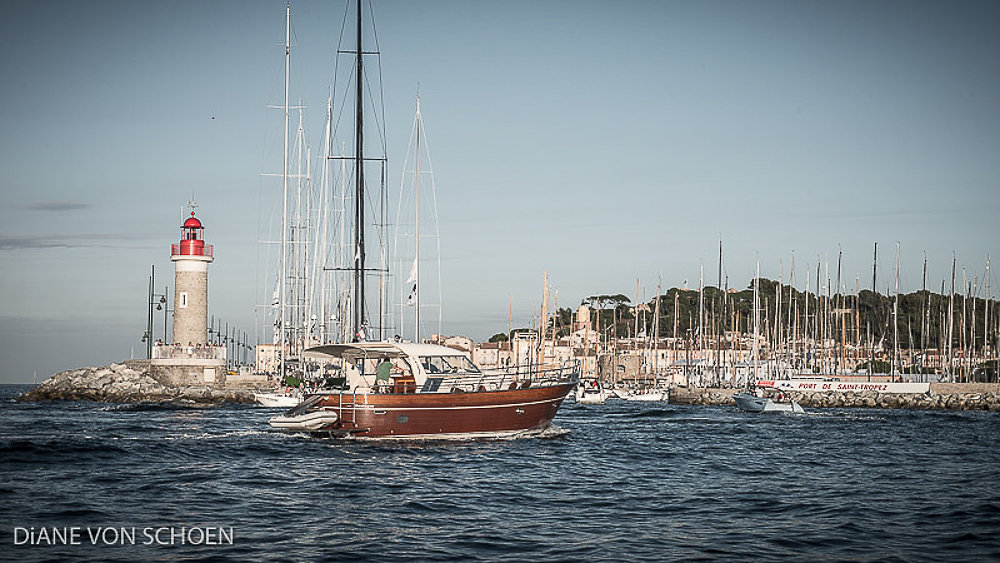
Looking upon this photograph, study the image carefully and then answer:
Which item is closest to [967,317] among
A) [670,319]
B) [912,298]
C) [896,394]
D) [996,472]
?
[912,298]

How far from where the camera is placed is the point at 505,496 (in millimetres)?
19828

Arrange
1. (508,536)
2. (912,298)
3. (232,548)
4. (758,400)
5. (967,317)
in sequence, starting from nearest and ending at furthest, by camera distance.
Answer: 1. (232,548)
2. (508,536)
3. (758,400)
4. (967,317)
5. (912,298)

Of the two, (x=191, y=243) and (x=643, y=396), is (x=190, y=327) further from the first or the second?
(x=643, y=396)

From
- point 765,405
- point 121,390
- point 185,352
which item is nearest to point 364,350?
point 765,405

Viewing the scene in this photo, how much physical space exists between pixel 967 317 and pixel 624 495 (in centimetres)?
9749

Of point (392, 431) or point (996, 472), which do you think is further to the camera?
point (392, 431)

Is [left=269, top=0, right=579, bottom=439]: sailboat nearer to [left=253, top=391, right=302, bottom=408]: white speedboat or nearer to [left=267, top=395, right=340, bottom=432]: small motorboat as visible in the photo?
[left=267, top=395, right=340, bottom=432]: small motorboat

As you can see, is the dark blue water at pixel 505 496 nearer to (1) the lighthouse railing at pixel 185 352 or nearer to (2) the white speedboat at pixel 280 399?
(2) the white speedboat at pixel 280 399

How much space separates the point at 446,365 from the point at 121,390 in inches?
1696

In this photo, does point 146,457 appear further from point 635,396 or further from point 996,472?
point 635,396

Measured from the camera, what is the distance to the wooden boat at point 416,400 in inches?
1116

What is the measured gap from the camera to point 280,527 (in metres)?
15.9

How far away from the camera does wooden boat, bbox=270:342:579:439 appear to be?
28344 mm

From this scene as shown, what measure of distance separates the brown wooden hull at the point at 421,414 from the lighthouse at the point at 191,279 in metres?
37.3
